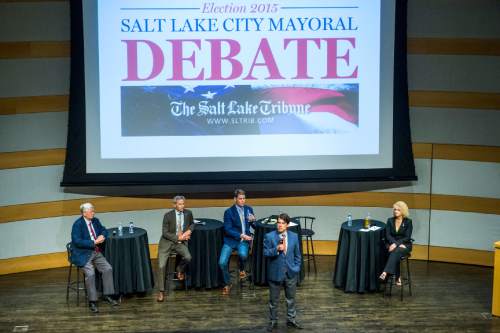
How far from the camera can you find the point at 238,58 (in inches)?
368

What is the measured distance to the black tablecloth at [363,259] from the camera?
8.44 meters

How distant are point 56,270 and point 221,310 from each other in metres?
2.73

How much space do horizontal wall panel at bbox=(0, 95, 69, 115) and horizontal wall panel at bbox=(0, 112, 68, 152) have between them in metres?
0.06

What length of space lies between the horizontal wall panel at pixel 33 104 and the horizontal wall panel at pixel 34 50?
523 millimetres

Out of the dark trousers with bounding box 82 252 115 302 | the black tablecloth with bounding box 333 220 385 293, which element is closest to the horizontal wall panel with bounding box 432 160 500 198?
the black tablecloth with bounding box 333 220 385 293

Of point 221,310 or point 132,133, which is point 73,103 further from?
point 221,310

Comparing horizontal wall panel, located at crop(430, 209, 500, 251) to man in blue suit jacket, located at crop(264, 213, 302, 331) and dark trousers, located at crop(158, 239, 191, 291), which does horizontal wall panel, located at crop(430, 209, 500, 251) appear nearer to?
man in blue suit jacket, located at crop(264, 213, 302, 331)

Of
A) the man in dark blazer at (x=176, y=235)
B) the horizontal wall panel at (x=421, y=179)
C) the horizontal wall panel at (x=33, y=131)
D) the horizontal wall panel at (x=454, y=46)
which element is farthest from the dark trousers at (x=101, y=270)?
the horizontal wall panel at (x=454, y=46)

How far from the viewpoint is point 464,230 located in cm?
971

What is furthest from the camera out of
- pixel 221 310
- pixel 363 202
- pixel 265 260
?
pixel 363 202

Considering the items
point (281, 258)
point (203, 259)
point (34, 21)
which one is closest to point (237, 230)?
point (203, 259)

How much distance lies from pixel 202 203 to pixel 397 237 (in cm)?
277

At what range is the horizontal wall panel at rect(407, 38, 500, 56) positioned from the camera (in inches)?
368

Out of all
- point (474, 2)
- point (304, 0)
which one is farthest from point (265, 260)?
point (474, 2)
